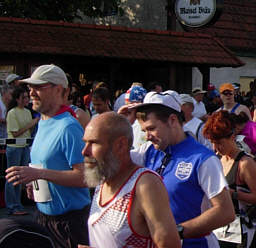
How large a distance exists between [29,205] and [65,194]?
5.89 m

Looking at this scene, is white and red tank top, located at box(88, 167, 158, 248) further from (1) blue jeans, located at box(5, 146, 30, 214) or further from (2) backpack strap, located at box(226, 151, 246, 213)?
(1) blue jeans, located at box(5, 146, 30, 214)

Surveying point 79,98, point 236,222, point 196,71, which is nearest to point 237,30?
point 196,71

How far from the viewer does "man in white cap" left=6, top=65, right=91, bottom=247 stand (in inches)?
160

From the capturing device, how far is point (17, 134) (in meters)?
8.98

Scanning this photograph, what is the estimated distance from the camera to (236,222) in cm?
469

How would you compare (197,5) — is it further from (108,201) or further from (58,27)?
(108,201)

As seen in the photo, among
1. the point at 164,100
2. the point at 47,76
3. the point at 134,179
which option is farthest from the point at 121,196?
the point at 47,76

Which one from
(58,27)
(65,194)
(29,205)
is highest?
(58,27)

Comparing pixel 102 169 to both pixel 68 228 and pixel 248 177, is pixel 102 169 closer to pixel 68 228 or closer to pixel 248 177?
pixel 68 228

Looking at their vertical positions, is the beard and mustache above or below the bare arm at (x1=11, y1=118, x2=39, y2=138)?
above

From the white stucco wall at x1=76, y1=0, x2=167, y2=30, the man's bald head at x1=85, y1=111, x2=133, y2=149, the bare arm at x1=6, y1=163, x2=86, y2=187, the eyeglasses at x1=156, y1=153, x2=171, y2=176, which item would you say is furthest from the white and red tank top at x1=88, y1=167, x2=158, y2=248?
the white stucco wall at x1=76, y1=0, x2=167, y2=30

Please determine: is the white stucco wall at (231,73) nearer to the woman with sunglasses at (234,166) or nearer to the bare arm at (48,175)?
the woman with sunglasses at (234,166)

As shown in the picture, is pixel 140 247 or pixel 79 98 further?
pixel 79 98

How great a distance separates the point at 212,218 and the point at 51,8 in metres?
15.7
